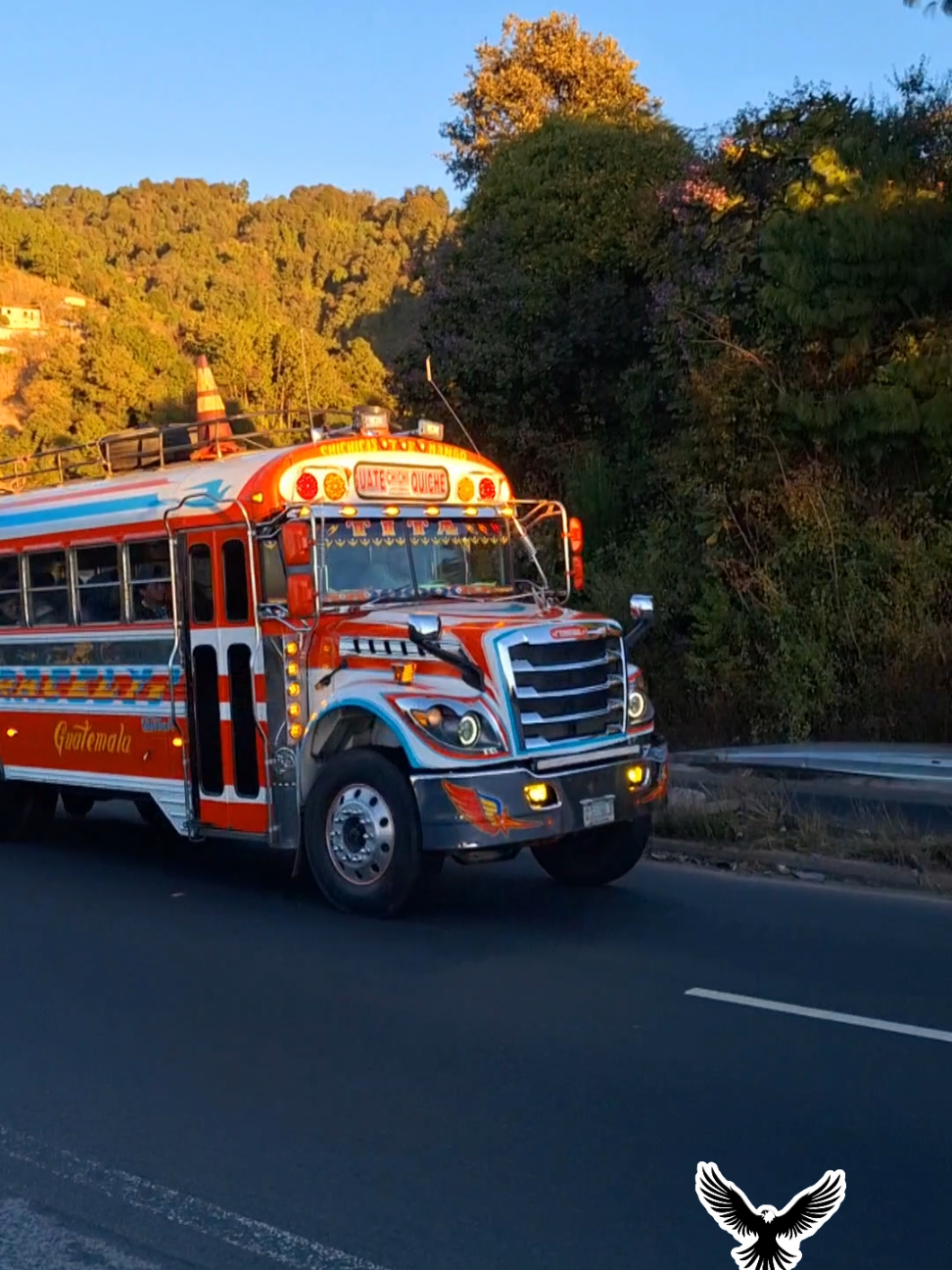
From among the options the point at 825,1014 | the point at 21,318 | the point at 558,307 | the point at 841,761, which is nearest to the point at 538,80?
the point at 558,307

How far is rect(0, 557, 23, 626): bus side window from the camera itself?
12.3m

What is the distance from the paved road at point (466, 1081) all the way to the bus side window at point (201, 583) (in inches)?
78.6

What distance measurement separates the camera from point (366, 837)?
908 cm

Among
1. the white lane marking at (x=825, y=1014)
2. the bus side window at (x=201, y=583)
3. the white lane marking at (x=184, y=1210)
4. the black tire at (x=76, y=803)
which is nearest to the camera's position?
the white lane marking at (x=184, y=1210)

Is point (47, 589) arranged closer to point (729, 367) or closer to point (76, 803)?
point (76, 803)

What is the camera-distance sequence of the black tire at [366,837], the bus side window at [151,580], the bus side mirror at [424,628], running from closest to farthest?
the bus side mirror at [424,628]
the black tire at [366,837]
the bus side window at [151,580]

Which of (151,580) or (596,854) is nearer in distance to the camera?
(596,854)

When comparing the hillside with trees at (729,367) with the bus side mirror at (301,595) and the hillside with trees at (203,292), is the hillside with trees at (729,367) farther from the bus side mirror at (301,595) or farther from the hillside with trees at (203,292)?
the bus side mirror at (301,595)

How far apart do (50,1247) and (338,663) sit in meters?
4.88

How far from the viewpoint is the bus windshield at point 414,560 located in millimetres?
9750

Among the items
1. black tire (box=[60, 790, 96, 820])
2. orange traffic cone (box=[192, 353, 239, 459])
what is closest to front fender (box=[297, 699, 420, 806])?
orange traffic cone (box=[192, 353, 239, 459])

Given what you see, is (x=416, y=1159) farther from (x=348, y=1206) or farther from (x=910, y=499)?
(x=910, y=499)

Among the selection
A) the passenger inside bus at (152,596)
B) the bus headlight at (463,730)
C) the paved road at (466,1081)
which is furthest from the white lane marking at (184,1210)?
the passenger inside bus at (152,596)

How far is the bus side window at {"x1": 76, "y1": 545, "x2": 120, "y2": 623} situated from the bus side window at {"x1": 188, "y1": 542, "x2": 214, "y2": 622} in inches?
38.6
